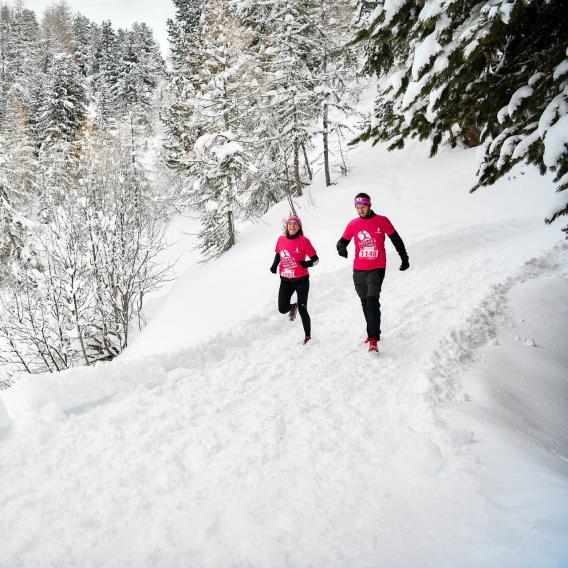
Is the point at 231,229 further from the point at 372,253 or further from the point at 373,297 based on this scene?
the point at 373,297

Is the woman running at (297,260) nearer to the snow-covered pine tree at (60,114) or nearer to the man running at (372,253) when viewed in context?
the man running at (372,253)

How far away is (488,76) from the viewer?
3963mm

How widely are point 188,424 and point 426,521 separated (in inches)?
93.8

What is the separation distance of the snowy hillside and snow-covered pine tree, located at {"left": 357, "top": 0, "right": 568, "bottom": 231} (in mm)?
2226

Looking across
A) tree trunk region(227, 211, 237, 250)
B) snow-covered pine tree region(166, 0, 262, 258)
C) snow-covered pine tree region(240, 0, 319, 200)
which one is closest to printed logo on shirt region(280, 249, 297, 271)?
snow-covered pine tree region(166, 0, 262, 258)

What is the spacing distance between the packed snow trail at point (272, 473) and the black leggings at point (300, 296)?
0.70m

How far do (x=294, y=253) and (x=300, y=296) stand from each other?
76 centimetres

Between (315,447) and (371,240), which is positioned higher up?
(371,240)

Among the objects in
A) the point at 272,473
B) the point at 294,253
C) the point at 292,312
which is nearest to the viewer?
the point at 272,473

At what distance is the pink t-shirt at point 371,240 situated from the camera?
204 inches

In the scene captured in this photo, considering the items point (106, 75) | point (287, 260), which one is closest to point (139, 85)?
point (106, 75)

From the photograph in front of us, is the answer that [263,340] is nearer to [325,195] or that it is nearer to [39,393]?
[39,393]

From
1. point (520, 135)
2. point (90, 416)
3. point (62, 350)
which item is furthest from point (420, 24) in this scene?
point (62, 350)

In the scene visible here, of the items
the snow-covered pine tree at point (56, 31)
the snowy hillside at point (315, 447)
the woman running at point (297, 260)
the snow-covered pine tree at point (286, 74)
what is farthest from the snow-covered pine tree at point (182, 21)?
the snow-covered pine tree at point (56, 31)
